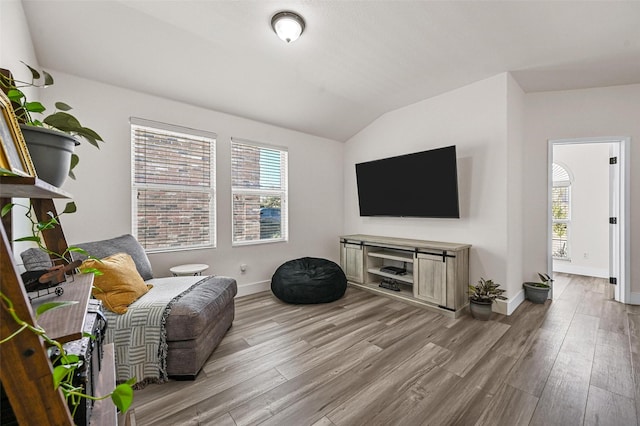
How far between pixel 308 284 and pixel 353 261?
3.44 feet

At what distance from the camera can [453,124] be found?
11.0 ft

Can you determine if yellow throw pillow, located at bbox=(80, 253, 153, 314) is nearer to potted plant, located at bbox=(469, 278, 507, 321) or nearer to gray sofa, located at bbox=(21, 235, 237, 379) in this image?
gray sofa, located at bbox=(21, 235, 237, 379)

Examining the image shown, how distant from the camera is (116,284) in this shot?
6.23 feet

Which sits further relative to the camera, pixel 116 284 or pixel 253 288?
pixel 253 288

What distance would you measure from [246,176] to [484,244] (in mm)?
3110

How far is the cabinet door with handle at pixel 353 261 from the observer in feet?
12.9

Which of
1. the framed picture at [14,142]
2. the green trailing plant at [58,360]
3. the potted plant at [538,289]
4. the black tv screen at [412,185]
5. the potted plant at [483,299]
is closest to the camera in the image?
the green trailing plant at [58,360]

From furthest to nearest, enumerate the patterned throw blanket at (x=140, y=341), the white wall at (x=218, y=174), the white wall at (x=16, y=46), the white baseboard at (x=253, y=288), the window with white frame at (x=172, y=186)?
the white baseboard at (x=253, y=288)
the window with white frame at (x=172, y=186)
the white wall at (x=218, y=174)
the patterned throw blanket at (x=140, y=341)
the white wall at (x=16, y=46)

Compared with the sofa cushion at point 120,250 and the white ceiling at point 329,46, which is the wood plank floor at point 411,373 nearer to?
the sofa cushion at point 120,250

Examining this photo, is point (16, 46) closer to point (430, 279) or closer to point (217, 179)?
point (217, 179)

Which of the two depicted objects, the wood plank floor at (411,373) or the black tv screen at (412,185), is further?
the black tv screen at (412,185)

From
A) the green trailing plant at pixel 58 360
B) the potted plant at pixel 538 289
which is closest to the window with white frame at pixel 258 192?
the green trailing plant at pixel 58 360

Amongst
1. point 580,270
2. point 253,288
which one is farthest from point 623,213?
point 253,288

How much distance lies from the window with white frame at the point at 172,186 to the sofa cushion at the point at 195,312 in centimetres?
110
